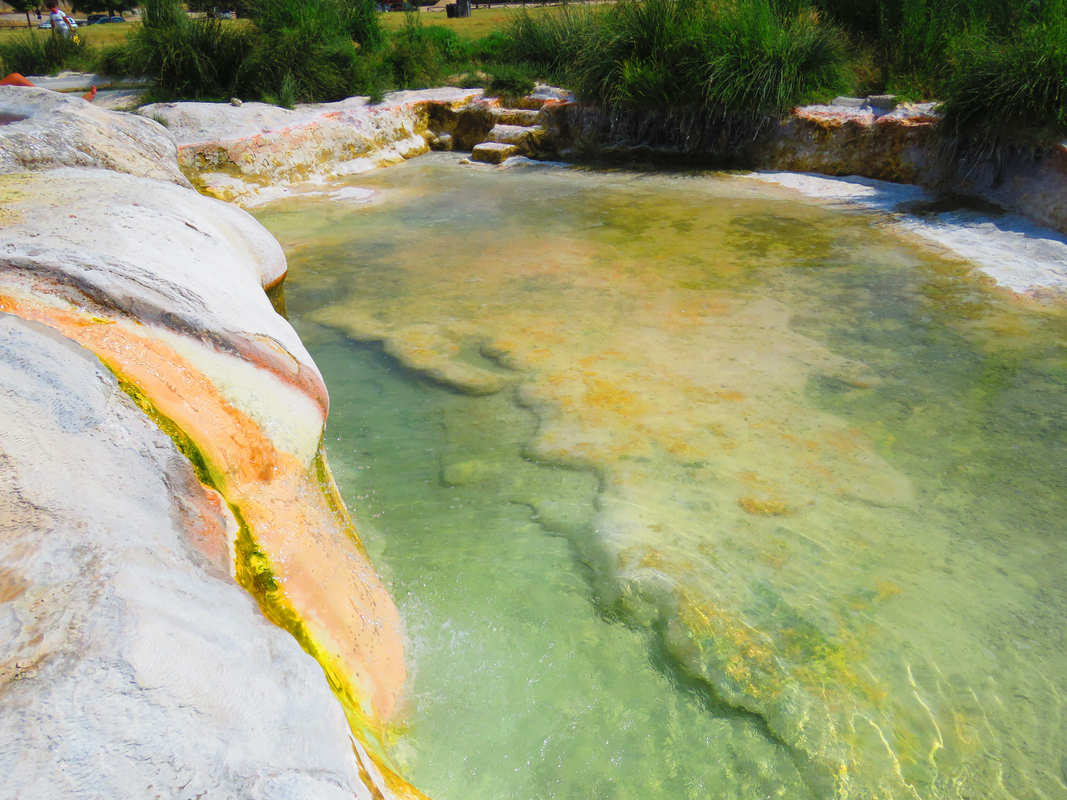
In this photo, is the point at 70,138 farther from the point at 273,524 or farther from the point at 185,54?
the point at 185,54

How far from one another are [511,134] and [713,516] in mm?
6266

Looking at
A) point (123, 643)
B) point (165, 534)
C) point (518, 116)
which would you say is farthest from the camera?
point (518, 116)

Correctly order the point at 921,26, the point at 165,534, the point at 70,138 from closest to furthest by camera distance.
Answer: the point at 165,534, the point at 70,138, the point at 921,26

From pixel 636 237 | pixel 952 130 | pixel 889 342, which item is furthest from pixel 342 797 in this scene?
pixel 952 130

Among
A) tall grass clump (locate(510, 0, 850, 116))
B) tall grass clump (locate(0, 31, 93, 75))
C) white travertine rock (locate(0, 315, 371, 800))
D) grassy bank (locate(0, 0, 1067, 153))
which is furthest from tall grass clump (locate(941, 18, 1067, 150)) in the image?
tall grass clump (locate(0, 31, 93, 75))

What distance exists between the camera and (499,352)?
318 cm

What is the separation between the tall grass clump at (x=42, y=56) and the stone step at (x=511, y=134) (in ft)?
21.9

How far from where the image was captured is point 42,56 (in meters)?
9.99

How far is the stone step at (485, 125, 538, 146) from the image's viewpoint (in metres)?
7.45

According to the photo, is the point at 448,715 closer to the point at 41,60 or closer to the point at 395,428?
the point at 395,428

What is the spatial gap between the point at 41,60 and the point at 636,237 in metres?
9.94

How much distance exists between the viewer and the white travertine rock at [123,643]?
0.81 m

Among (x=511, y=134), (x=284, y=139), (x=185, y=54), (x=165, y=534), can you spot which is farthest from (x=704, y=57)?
(x=165, y=534)

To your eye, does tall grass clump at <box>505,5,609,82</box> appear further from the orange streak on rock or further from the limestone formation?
the orange streak on rock
